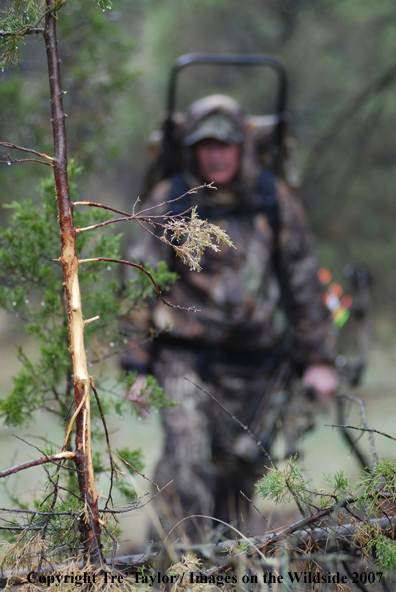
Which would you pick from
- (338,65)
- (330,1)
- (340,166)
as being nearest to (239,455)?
(340,166)

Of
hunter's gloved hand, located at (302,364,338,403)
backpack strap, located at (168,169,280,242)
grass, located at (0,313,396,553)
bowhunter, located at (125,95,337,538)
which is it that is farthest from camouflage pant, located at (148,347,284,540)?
grass, located at (0,313,396,553)

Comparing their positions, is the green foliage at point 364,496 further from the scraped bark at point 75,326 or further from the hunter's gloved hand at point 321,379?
the hunter's gloved hand at point 321,379

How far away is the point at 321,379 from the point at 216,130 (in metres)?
1.13

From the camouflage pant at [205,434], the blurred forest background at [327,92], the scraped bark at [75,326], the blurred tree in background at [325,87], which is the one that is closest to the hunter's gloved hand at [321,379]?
the camouflage pant at [205,434]

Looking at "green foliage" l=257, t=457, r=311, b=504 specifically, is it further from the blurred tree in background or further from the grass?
the blurred tree in background

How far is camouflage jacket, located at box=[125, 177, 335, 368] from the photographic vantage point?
187 cm

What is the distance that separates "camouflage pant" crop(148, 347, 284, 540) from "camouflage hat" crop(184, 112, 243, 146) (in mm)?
866

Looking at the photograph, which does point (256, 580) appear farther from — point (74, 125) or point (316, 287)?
point (74, 125)

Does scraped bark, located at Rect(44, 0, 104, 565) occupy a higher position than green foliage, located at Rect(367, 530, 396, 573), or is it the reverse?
scraped bark, located at Rect(44, 0, 104, 565)

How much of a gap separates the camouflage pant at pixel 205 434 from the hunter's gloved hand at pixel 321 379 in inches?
7.9

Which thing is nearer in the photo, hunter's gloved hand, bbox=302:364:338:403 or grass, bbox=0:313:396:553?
hunter's gloved hand, bbox=302:364:338:403

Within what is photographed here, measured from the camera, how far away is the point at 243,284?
1.87 meters

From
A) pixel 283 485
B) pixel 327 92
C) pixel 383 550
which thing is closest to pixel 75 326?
pixel 283 485

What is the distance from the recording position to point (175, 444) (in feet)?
5.90
